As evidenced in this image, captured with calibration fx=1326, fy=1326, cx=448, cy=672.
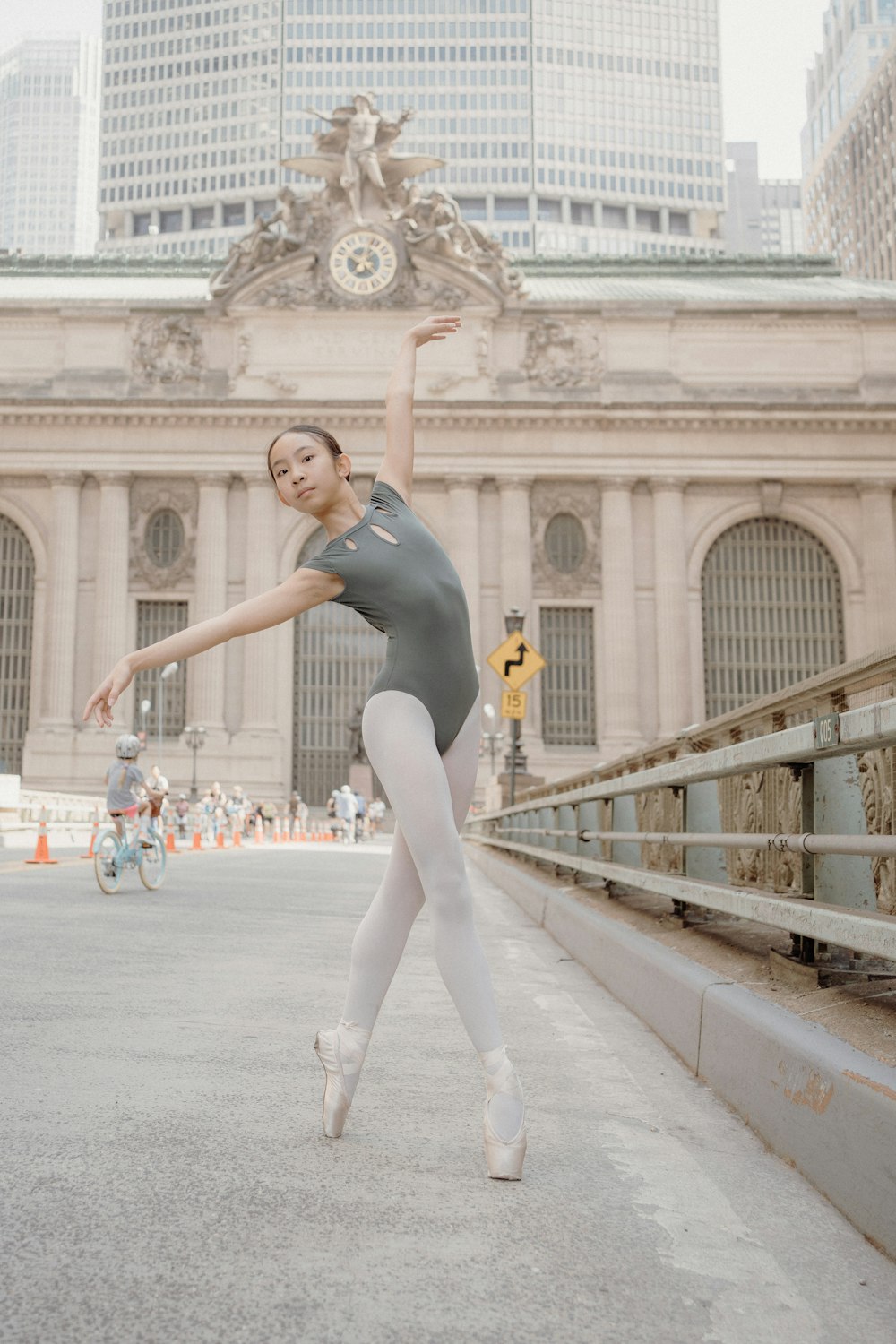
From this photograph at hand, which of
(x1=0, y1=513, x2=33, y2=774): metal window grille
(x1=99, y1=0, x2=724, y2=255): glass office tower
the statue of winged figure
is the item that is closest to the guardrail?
(x1=0, y1=513, x2=33, y2=774): metal window grille

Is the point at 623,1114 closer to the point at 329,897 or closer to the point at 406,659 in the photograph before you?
the point at 406,659

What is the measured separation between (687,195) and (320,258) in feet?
285

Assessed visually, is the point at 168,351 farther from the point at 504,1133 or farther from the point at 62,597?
the point at 504,1133

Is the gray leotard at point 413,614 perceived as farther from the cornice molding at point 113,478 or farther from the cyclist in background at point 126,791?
the cornice molding at point 113,478

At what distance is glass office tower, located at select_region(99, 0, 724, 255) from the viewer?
12194cm

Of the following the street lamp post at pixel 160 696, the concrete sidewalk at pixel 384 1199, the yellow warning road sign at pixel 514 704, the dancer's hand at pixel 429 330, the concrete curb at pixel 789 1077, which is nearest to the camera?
the concrete sidewalk at pixel 384 1199

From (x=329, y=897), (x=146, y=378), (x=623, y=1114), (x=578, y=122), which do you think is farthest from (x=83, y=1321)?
(x=578, y=122)

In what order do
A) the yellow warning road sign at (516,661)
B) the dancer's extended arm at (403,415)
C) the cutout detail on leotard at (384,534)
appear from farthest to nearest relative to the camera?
the yellow warning road sign at (516,661)
the dancer's extended arm at (403,415)
the cutout detail on leotard at (384,534)

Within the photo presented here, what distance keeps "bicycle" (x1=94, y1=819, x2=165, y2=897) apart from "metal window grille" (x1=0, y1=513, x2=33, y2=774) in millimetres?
35609

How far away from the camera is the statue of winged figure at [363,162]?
155 feet

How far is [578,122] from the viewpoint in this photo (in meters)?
122

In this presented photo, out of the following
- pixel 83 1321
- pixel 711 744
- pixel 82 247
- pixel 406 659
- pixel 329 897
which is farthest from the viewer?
pixel 82 247

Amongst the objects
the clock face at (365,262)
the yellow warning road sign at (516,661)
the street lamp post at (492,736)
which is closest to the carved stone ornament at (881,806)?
the yellow warning road sign at (516,661)

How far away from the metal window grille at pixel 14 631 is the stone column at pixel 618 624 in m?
20.6
